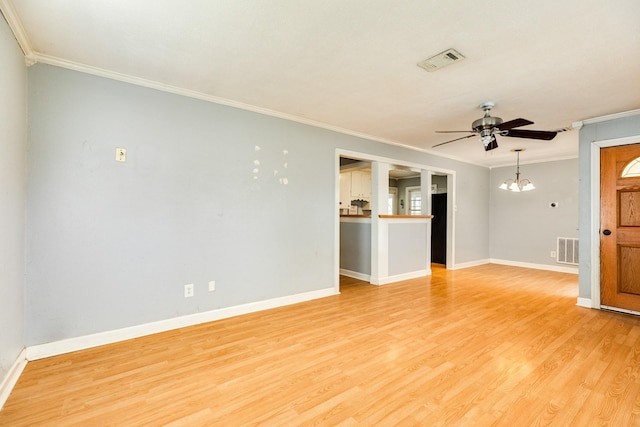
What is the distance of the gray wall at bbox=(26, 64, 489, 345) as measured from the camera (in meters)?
2.44

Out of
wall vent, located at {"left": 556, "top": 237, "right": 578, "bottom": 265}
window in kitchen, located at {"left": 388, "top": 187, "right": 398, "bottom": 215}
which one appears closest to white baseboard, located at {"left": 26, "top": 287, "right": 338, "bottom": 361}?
wall vent, located at {"left": 556, "top": 237, "right": 578, "bottom": 265}

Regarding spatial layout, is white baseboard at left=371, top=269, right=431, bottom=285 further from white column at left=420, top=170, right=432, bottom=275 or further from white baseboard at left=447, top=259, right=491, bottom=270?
white baseboard at left=447, top=259, right=491, bottom=270

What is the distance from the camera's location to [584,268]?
386 cm

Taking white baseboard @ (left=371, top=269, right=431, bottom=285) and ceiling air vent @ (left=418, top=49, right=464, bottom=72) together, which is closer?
ceiling air vent @ (left=418, top=49, right=464, bottom=72)

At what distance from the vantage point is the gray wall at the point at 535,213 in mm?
6199

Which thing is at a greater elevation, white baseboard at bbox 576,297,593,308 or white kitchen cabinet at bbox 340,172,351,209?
white kitchen cabinet at bbox 340,172,351,209

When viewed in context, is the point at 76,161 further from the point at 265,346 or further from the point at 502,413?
the point at 502,413

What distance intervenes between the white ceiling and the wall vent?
353 cm

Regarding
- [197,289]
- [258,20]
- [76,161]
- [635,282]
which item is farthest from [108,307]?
[635,282]

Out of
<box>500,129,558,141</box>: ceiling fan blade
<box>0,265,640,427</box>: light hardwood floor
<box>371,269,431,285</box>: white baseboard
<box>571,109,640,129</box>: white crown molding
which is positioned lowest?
<box>0,265,640,427</box>: light hardwood floor

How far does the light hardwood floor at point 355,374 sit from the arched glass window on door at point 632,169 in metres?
1.66

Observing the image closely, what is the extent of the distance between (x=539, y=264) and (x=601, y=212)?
327 cm

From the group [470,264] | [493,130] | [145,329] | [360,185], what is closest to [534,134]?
[493,130]

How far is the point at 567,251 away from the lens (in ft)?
20.2
